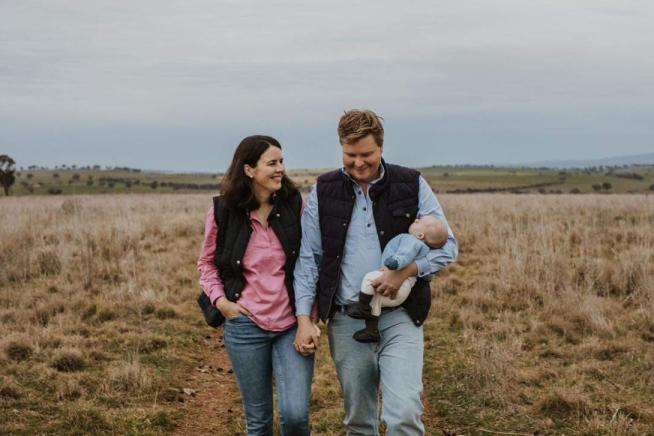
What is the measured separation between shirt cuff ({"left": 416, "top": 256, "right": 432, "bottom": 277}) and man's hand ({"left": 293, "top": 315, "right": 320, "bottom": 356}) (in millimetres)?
665

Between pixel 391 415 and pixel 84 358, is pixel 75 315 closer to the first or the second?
pixel 84 358

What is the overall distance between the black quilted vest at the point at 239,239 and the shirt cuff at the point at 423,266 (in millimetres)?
719

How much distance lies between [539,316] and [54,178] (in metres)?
81.7

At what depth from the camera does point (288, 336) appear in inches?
133

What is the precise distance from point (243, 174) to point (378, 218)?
2.73 ft

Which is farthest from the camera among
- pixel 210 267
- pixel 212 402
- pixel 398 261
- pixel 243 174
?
pixel 212 402

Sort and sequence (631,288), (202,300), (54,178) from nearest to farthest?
1. (202,300)
2. (631,288)
3. (54,178)

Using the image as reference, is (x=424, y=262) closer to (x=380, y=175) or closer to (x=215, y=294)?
(x=380, y=175)

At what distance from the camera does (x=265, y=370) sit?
3.43 m

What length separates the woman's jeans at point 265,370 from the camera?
129 inches

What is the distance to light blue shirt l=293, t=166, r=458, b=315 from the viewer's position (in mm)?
3334

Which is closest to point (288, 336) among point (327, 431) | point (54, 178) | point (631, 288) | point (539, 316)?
point (327, 431)

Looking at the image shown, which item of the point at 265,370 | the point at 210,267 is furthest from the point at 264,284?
the point at 265,370

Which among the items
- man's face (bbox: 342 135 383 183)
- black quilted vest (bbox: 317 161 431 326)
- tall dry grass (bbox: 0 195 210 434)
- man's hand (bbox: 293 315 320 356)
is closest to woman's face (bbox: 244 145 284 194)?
black quilted vest (bbox: 317 161 431 326)
